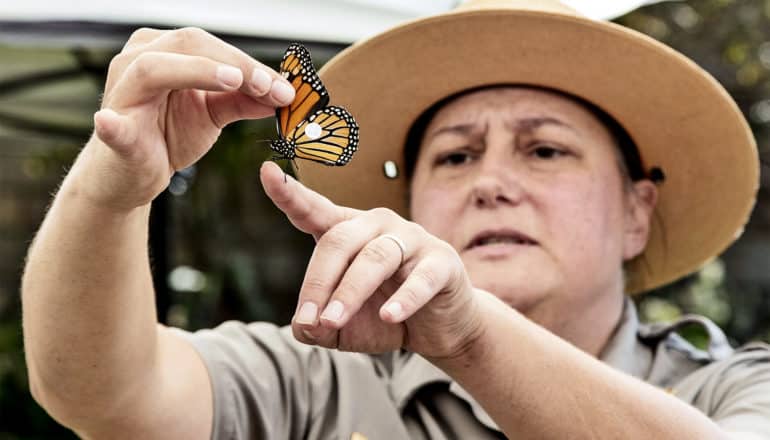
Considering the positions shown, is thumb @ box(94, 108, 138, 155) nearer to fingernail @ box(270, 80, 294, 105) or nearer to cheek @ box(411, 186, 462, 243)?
fingernail @ box(270, 80, 294, 105)

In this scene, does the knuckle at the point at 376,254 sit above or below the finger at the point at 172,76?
below

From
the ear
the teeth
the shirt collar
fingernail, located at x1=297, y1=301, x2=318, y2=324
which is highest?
fingernail, located at x1=297, y1=301, x2=318, y2=324

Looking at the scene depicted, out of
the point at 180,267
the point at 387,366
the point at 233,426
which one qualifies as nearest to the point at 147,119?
the point at 233,426

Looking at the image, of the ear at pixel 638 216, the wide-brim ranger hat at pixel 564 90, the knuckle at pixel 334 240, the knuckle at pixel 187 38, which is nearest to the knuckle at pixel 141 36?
the knuckle at pixel 187 38

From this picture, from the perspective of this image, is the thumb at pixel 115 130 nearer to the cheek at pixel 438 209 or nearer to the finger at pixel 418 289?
the finger at pixel 418 289

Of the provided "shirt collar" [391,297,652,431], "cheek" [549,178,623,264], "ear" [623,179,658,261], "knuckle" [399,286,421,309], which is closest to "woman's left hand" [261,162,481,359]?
"knuckle" [399,286,421,309]

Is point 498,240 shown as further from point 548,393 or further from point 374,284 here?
point 374,284

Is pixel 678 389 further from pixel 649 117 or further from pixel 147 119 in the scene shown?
pixel 147 119
